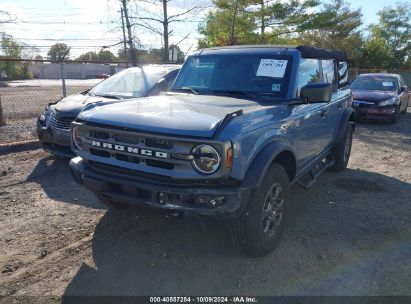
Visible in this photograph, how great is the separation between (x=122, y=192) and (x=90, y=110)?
959mm

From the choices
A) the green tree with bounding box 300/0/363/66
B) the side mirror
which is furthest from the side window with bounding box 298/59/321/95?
the green tree with bounding box 300/0/363/66

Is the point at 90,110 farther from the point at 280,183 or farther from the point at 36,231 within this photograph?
the point at 280,183

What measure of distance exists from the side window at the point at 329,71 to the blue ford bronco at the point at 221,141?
1.63 feet

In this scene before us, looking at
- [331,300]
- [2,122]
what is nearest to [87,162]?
[331,300]

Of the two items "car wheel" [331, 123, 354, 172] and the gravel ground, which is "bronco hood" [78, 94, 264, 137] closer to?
"car wheel" [331, 123, 354, 172]

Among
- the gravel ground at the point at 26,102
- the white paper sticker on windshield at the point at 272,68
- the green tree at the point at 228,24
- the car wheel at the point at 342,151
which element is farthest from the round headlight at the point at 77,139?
the green tree at the point at 228,24

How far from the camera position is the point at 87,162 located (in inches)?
147

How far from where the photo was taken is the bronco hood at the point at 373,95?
11.9 m

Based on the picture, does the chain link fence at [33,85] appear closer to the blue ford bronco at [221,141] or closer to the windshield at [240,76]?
the windshield at [240,76]

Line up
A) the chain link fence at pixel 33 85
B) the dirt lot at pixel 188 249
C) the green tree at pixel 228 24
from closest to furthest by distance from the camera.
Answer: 1. the dirt lot at pixel 188 249
2. the chain link fence at pixel 33 85
3. the green tree at pixel 228 24

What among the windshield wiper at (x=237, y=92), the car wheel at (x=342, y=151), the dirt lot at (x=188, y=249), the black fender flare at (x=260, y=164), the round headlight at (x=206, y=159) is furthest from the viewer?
the car wheel at (x=342, y=151)

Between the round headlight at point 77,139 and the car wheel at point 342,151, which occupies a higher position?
the round headlight at point 77,139

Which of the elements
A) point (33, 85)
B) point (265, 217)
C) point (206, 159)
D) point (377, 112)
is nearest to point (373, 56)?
point (377, 112)

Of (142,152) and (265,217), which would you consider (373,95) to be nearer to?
(265,217)
